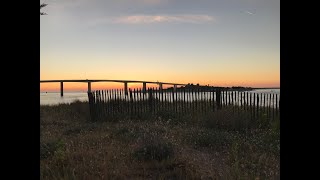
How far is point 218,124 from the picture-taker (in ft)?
43.8

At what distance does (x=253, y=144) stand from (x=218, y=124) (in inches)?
146

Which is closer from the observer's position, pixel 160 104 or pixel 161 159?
pixel 161 159

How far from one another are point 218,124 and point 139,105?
20.0 feet

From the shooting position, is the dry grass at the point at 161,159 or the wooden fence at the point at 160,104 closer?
the dry grass at the point at 161,159

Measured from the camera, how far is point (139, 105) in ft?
60.5

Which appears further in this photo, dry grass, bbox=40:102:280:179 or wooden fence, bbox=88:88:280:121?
wooden fence, bbox=88:88:280:121
